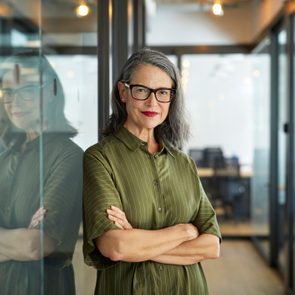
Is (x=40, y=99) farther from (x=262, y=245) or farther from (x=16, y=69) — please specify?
Result: (x=262, y=245)

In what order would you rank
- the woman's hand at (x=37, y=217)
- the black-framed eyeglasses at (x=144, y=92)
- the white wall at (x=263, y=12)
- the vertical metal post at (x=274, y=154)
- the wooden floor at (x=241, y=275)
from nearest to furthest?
the woman's hand at (x=37, y=217)
the black-framed eyeglasses at (x=144, y=92)
the wooden floor at (x=241, y=275)
the white wall at (x=263, y=12)
the vertical metal post at (x=274, y=154)

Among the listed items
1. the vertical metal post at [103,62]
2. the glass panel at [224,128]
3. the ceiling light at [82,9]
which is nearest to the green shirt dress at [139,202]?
the ceiling light at [82,9]

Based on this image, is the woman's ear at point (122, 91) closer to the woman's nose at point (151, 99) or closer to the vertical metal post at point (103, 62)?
the woman's nose at point (151, 99)

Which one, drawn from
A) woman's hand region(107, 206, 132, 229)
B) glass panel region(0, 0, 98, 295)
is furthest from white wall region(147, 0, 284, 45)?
woman's hand region(107, 206, 132, 229)

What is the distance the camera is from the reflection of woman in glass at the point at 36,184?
110cm

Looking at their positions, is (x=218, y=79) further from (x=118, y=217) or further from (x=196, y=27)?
(x=118, y=217)

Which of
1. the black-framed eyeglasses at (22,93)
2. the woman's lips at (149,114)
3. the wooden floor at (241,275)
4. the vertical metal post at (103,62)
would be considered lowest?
the wooden floor at (241,275)

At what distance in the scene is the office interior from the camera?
1.82 m

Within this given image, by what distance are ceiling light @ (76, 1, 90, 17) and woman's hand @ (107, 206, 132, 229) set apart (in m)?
0.92

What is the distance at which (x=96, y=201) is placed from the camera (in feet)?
4.97

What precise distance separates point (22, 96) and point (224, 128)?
6537mm

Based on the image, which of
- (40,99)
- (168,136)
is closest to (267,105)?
(168,136)

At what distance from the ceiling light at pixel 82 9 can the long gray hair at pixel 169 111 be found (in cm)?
48

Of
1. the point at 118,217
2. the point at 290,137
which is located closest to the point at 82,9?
the point at 118,217
